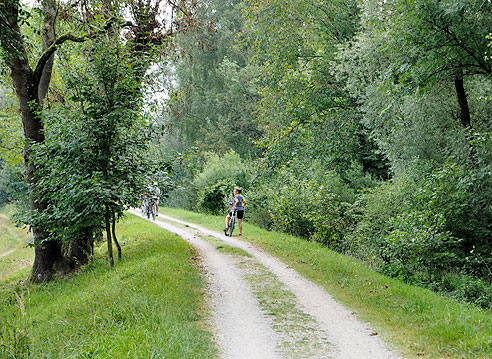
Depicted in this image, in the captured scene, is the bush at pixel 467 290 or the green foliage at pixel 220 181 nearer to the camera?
the bush at pixel 467 290

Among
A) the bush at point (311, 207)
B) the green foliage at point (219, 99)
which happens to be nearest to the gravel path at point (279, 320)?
the bush at point (311, 207)

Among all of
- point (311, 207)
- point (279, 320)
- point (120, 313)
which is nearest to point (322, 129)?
point (311, 207)

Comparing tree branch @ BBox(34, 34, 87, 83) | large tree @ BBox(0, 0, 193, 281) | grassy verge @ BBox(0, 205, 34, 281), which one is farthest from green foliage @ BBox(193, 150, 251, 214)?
tree branch @ BBox(34, 34, 87, 83)

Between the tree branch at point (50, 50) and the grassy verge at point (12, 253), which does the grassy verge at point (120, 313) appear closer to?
the grassy verge at point (12, 253)

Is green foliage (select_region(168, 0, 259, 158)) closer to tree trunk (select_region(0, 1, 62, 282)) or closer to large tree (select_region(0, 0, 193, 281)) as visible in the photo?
large tree (select_region(0, 0, 193, 281))

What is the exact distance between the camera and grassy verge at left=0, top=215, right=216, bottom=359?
532 cm

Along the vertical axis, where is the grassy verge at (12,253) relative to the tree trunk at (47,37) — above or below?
below

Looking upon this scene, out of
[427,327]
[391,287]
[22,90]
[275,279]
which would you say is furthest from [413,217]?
[22,90]

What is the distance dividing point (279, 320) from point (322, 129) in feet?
52.0

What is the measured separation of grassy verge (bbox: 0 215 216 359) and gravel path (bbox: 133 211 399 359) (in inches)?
17.1

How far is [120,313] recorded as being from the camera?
22.0 ft

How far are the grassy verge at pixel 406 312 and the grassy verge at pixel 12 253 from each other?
1033 cm

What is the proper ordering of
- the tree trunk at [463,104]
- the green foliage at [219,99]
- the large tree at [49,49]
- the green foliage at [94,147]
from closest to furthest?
the green foliage at [94,147] → the large tree at [49,49] → the tree trunk at [463,104] → the green foliage at [219,99]

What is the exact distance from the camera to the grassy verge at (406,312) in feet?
18.4
